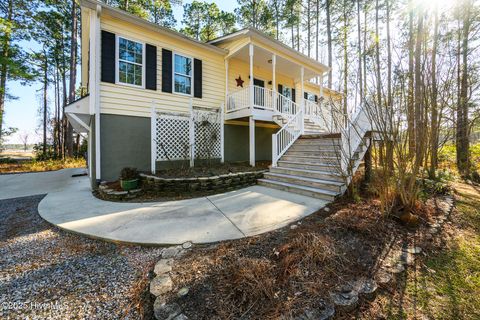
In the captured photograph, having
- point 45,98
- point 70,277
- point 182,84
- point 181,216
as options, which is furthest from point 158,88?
point 45,98

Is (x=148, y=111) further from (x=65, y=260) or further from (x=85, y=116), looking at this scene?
(x=65, y=260)

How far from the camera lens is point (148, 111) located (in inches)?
260

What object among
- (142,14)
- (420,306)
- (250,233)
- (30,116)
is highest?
(142,14)

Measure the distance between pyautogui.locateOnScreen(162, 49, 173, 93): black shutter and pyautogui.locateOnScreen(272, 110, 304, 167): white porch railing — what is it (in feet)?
13.4

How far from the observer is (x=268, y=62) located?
9.23m

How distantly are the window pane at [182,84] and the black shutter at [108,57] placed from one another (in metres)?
2.01

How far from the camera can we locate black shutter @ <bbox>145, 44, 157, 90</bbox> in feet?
21.5

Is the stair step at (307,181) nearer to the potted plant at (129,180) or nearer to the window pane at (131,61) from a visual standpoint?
the potted plant at (129,180)

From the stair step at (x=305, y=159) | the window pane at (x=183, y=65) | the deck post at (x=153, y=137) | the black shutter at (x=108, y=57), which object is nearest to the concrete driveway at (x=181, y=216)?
the stair step at (x=305, y=159)

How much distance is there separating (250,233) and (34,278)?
2.39 metres

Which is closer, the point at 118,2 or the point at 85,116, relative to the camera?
the point at 85,116

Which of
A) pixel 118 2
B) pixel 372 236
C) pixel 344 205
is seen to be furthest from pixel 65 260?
pixel 118 2

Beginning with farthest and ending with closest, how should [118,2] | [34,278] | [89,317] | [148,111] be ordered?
[118,2] → [148,111] → [34,278] → [89,317]

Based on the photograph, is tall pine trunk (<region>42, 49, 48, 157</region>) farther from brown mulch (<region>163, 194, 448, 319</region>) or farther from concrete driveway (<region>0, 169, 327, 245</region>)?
brown mulch (<region>163, 194, 448, 319</region>)
